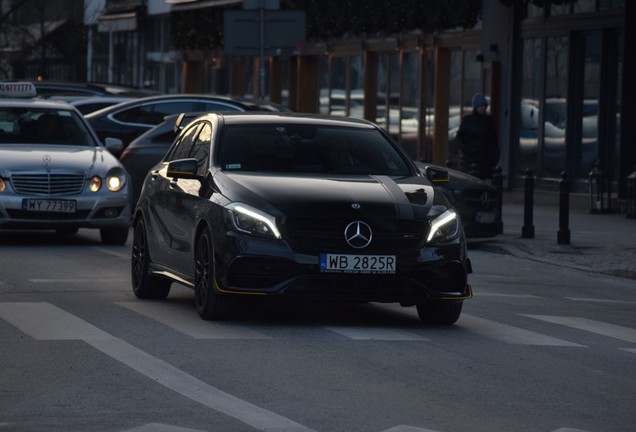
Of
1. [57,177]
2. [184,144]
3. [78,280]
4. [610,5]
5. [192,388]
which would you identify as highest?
[610,5]

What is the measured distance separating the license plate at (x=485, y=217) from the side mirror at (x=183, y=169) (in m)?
8.64

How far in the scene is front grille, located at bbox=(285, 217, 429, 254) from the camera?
36.8 ft

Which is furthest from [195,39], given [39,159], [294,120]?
[294,120]

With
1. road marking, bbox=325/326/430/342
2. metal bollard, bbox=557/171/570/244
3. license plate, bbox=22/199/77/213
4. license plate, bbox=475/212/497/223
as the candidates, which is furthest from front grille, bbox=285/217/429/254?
metal bollard, bbox=557/171/570/244

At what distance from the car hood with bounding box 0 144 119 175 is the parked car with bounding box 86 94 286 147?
6.64 metres

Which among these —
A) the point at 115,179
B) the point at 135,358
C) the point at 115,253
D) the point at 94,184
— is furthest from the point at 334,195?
the point at 115,179

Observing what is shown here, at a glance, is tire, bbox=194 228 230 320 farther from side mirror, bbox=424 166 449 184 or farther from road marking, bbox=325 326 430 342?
side mirror, bbox=424 166 449 184

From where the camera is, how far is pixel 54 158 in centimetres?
1856

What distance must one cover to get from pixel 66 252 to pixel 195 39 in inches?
1472

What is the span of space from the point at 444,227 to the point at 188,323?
1.81 meters

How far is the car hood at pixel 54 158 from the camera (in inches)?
721

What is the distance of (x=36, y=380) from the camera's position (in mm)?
8930

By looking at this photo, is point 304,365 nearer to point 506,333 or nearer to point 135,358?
point 135,358

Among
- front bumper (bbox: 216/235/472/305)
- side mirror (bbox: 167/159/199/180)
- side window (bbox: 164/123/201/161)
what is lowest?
front bumper (bbox: 216/235/472/305)
